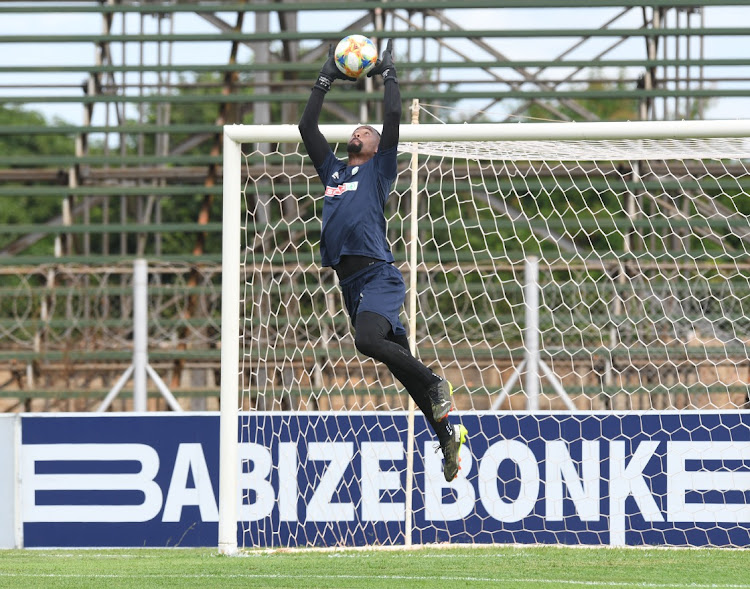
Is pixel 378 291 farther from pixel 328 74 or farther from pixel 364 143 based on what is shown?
pixel 328 74

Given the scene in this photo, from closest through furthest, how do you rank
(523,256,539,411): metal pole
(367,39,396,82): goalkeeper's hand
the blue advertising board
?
(367,39,396,82): goalkeeper's hand → the blue advertising board → (523,256,539,411): metal pole

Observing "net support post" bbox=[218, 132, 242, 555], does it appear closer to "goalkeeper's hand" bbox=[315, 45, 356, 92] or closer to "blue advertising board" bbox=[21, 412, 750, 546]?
"blue advertising board" bbox=[21, 412, 750, 546]

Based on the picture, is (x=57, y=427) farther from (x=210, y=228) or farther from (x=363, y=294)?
(x=210, y=228)

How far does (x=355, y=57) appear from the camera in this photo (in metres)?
5.82

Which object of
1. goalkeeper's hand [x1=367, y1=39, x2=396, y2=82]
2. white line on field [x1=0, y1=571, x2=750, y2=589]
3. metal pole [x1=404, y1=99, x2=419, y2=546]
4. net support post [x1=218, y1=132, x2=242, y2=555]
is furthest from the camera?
metal pole [x1=404, y1=99, x2=419, y2=546]

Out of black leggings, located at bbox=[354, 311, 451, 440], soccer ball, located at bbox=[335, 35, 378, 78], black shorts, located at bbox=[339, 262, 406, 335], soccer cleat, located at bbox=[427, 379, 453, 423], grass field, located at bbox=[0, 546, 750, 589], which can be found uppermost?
soccer ball, located at bbox=[335, 35, 378, 78]

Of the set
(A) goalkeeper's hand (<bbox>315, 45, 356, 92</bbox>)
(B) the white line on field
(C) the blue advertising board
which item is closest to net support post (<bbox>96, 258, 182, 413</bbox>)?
(C) the blue advertising board

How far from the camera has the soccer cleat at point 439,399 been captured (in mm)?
5844

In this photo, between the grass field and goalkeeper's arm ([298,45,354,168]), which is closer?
the grass field

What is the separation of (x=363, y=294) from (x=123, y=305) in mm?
6577

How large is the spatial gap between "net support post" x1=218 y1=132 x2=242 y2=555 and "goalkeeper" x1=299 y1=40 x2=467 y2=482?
110cm

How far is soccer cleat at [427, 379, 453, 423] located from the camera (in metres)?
5.84

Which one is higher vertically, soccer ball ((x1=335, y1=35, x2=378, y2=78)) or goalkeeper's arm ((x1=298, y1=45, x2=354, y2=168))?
soccer ball ((x1=335, y1=35, x2=378, y2=78))

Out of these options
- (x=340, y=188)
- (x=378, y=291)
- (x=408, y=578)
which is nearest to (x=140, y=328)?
(x=340, y=188)
